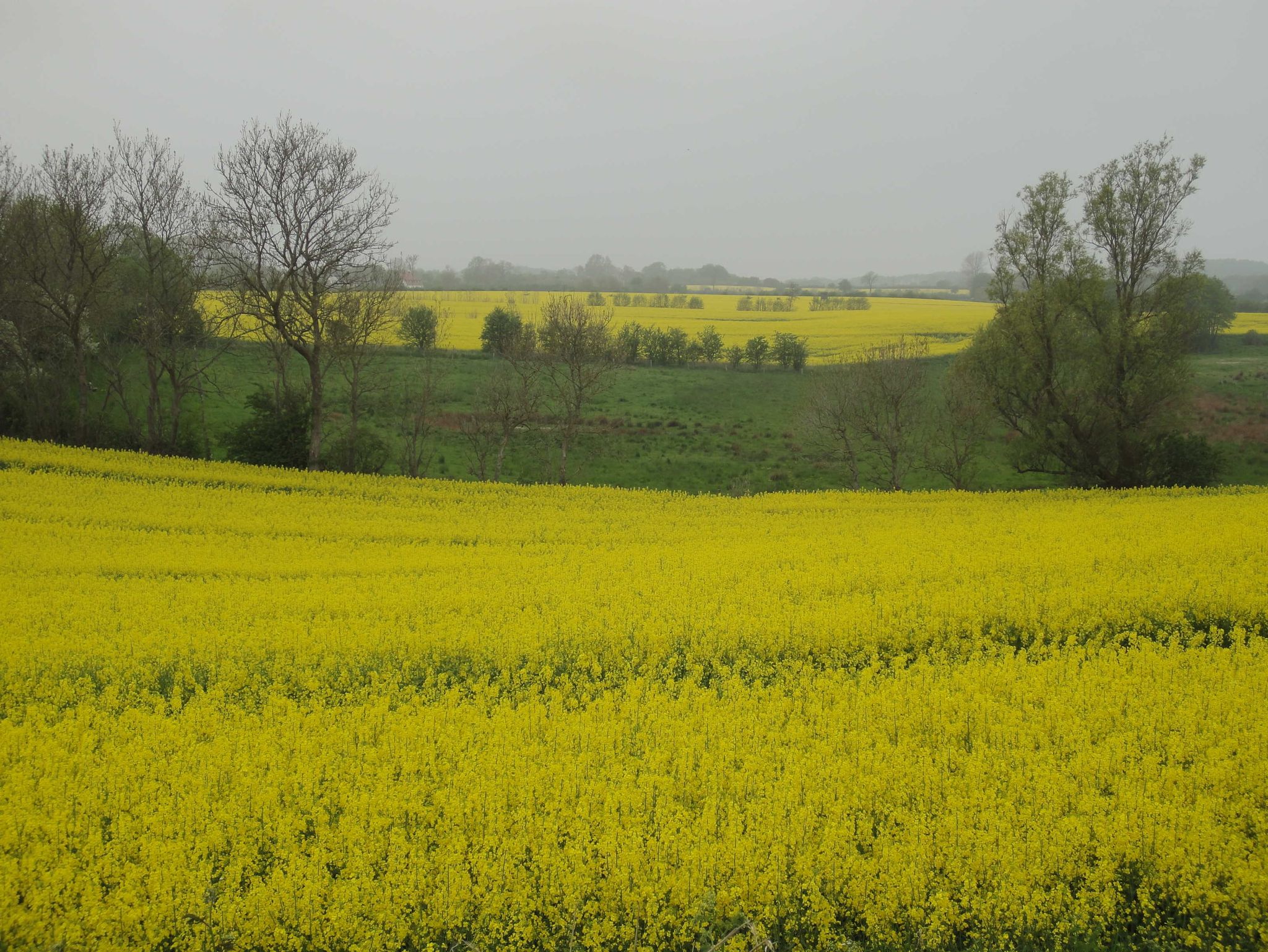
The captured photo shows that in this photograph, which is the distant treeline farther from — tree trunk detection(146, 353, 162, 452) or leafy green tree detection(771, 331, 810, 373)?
tree trunk detection(146, 353, 162, 452)

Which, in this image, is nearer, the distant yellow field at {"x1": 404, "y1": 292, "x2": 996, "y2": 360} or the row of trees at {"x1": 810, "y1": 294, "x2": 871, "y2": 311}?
the distant yellow field at {"x1": 404, "y1": 292, "x2": 996, "y2": 360}

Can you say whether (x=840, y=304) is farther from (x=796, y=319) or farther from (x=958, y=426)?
(x=958, y=426)

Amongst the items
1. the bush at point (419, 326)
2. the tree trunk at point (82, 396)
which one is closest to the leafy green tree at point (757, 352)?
the bush at point (419, 326)

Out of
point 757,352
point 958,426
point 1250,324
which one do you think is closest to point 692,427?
point 958,426

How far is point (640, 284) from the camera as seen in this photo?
9594cm

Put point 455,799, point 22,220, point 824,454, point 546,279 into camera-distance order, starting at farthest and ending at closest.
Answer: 1. point 546,279
2. point 824,454
3. point 22,220
4. point 455,799

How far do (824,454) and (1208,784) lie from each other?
28526mm

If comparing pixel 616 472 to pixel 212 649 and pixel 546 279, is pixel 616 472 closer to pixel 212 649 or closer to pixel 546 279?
pixel 212 649

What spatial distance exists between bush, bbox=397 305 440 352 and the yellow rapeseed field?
28768 mm

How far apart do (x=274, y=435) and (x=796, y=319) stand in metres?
54.6

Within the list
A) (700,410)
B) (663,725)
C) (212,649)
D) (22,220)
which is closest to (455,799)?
(663,725)

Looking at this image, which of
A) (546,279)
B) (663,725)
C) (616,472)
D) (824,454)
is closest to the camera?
(663,725)

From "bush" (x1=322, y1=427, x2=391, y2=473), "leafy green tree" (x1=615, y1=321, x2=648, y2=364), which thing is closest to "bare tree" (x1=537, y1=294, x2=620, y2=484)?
"bush" (x1=322, y1=427, x2=391, y2=473)

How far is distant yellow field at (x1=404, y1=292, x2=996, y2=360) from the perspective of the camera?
2201 inches
